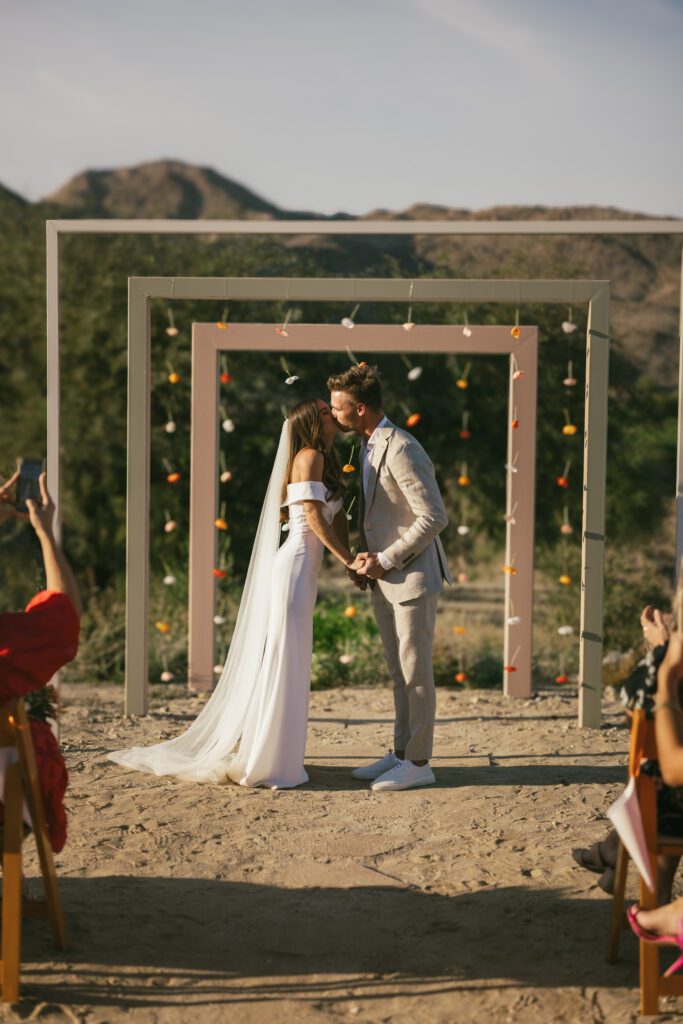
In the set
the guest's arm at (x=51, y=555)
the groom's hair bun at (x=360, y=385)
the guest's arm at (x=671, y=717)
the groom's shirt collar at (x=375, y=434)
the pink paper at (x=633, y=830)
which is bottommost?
the pink paper at (x=633, y=830)

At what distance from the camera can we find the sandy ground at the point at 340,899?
3461 mm

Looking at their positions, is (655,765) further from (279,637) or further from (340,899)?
(279,637)

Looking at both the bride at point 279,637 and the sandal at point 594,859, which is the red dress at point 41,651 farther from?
the bride at point 279,637

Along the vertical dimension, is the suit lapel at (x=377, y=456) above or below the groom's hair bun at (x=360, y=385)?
below

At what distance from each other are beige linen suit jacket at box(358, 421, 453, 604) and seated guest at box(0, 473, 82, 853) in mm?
2206

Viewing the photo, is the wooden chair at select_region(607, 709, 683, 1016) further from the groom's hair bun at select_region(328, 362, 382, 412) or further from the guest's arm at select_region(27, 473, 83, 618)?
the groom's hair bun at select_region(328, 362, 382, 412)

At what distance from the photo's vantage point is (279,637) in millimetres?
5668

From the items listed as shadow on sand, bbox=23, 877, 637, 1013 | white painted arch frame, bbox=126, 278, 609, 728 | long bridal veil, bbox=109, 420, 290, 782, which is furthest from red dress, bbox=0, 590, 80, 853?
white painted arch frame, bbox=126, 278, 609, 728

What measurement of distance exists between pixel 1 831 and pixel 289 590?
94.4 inches

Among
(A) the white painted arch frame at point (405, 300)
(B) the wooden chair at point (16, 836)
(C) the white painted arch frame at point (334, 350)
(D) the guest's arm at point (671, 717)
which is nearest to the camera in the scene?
(D) the guest's arm at point (671, 717)

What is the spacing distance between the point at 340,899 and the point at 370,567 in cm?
175

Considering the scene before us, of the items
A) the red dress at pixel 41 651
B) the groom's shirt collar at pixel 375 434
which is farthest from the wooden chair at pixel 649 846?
the groom's shirt collar at pixel 375 434

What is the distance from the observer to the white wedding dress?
566cm

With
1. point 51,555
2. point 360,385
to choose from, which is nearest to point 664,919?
point 51,555
